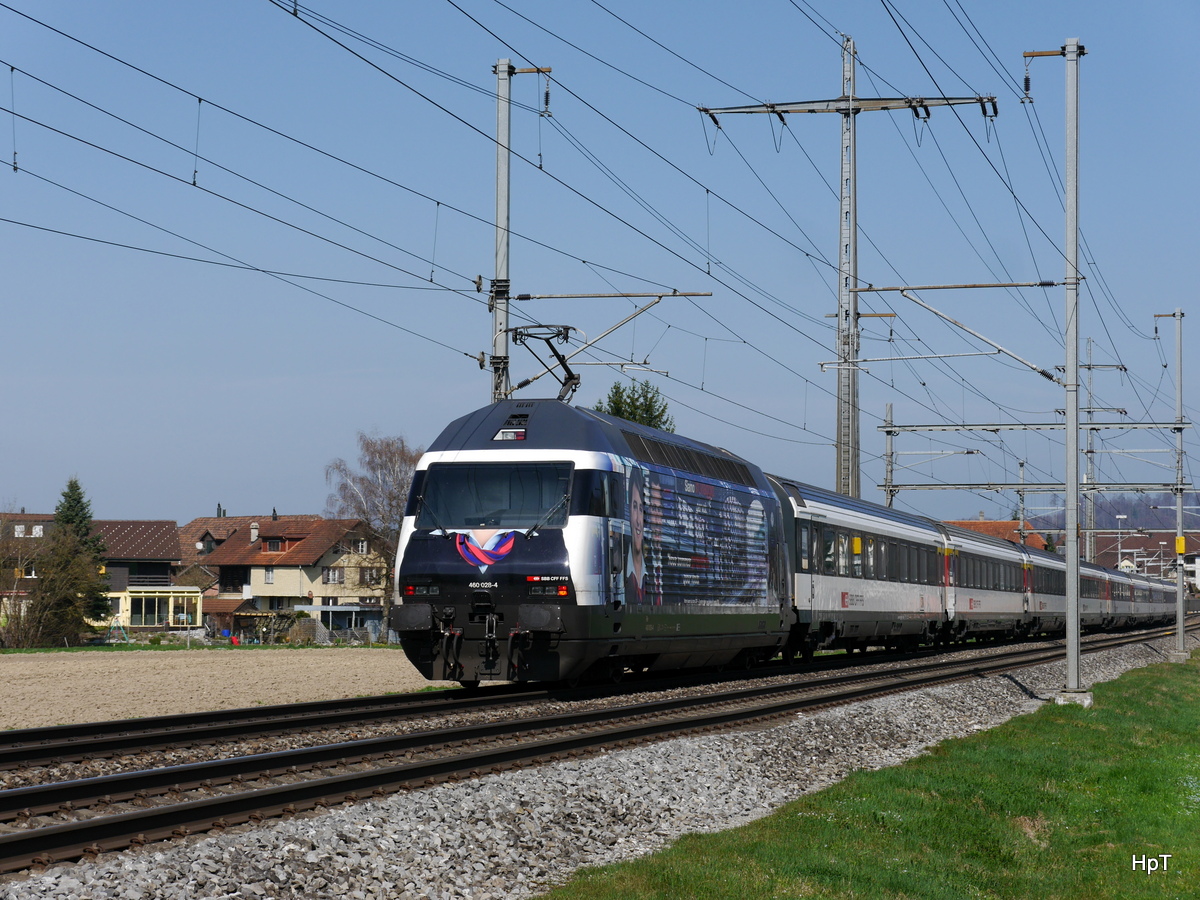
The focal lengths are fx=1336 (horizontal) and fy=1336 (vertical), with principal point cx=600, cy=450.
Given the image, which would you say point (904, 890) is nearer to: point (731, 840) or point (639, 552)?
point (731, 840)

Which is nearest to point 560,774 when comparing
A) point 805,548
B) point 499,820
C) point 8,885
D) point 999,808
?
point 499,820

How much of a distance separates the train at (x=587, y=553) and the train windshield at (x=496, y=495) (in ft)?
0.07

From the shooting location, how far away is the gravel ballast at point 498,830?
7.71 metres

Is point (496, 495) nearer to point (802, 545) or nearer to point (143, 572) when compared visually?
point (802, 545)

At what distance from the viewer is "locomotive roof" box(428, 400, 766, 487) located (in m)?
18.7

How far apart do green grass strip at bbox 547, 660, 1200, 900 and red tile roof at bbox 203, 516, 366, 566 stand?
71055mm

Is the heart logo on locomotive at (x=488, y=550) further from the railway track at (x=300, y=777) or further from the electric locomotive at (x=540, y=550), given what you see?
the railway track at (x=300, y=777)

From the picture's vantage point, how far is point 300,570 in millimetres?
87688

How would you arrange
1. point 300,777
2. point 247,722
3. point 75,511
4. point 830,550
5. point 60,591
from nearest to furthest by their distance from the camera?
point 300,777 < point 247,722 < point 830,550 < point 60,591 < point 75,511

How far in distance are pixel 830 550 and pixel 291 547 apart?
6555cm

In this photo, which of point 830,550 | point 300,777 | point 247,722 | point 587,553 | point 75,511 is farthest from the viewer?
point 75,511

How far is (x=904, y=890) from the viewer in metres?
9.30

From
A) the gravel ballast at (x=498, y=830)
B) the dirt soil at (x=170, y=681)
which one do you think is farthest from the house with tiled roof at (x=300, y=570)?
the gravel ballast at (x=498, y=830)

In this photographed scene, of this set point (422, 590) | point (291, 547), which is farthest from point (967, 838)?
point (291, 547)
